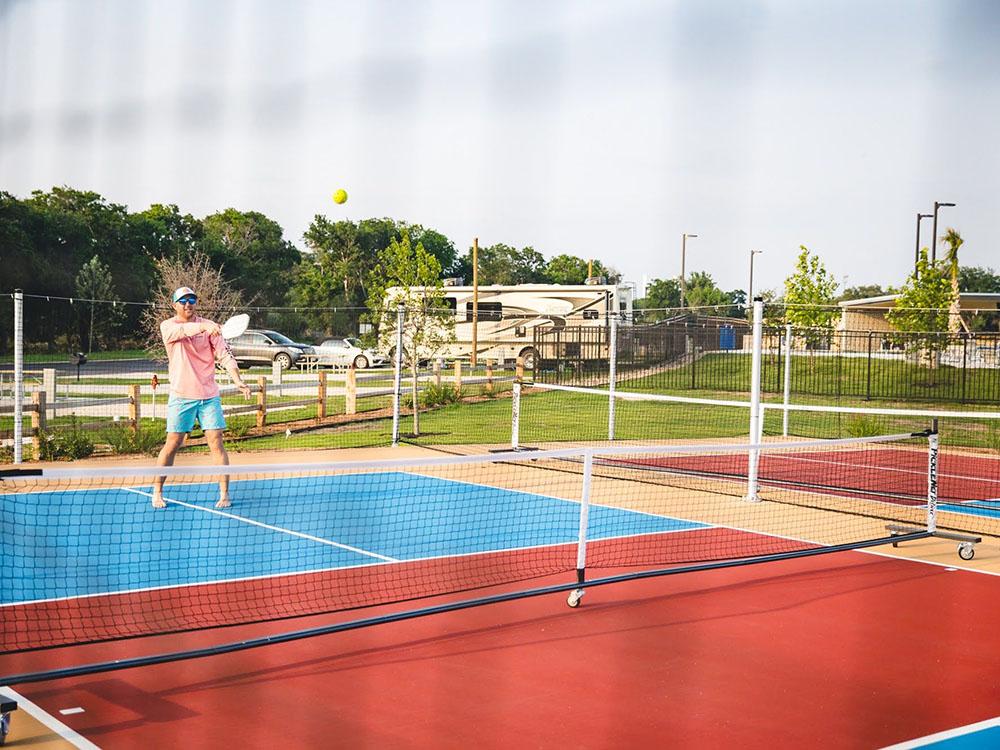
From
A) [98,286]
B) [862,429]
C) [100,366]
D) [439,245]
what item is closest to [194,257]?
[98,286]

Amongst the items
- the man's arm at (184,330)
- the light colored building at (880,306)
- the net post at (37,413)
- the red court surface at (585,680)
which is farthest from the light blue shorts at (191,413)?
the light colored building at (880,306)

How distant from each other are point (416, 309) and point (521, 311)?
39.8ft

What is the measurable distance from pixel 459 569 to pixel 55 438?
24.9 ft

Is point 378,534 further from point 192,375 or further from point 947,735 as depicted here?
point 947,735

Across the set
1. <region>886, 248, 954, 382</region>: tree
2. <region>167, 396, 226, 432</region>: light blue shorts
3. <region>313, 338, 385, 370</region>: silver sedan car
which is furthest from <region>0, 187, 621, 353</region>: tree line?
<region>167, 396, 226, 432</region>: light blue shorts

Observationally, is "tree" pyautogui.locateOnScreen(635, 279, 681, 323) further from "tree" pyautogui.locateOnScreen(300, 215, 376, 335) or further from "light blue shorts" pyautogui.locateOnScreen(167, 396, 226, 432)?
"light blue shorts" pyautogui.locateOnScreen(167, 396, 226, 432)

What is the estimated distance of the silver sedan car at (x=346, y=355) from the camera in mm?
31156

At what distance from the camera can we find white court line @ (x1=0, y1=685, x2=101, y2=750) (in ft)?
13.8

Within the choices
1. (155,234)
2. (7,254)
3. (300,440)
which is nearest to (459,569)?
(300,440)

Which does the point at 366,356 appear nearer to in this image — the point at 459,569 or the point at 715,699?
the point at 459,569

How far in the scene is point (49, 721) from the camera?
14.6 feet

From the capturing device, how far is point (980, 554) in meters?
8.47

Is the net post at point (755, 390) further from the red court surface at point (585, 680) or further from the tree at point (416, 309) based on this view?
the tree at point (416, 309)

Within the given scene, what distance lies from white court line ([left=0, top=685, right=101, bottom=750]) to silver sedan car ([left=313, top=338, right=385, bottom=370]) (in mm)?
25589
